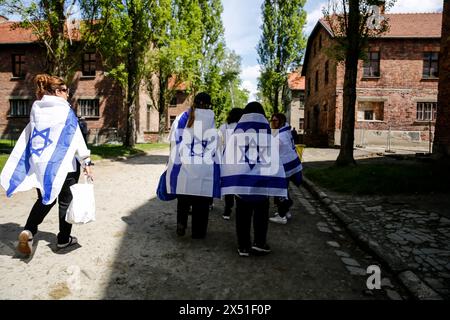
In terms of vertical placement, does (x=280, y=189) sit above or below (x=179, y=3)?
below

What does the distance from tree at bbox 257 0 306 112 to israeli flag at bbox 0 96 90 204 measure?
28982mm

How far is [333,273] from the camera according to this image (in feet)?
10.7

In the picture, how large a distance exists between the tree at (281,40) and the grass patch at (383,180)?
23.0 m

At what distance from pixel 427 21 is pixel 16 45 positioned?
117ft

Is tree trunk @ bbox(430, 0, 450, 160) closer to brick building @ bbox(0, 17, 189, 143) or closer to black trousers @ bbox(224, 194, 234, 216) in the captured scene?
black trousers @ bbox(224, 194, 234, 216)

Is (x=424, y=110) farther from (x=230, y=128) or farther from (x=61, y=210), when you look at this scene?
(x=61, y=210)

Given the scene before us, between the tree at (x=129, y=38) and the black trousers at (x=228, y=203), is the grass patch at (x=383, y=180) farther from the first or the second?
the tree at (x=129, y=38)

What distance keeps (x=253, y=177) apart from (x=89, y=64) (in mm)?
28091

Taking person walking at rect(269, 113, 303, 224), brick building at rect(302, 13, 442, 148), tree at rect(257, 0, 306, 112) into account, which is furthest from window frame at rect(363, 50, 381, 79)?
person walking at rect(269, 113, 303, 224)

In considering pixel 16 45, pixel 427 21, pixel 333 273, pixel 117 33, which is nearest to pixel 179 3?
pixel 117 33

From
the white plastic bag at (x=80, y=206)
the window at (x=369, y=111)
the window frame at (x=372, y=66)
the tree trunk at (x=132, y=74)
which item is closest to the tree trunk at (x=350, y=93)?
the white plastic bag at (x=80, y=206)

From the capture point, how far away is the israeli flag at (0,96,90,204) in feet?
11.1

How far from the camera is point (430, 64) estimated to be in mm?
23250

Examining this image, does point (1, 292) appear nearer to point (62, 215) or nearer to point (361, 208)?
point (62, 215)
